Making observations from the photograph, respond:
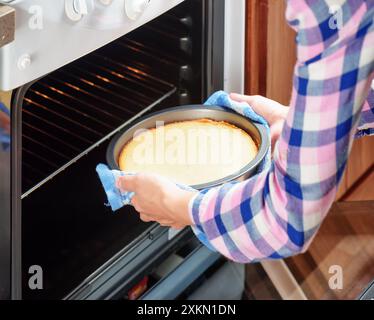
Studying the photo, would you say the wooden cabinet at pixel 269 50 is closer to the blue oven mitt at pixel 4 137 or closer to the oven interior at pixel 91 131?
the oven interior at pixel 91 131

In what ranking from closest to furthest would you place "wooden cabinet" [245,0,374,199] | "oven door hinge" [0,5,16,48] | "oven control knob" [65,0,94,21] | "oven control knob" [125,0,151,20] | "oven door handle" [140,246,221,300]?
1. "oven door hinge" [0,5,16,48]
2. "oven control knob" [65,0,94,21]
3. "oven control knob" [125,0,151,20]
4. "wooden cabinet" [245,0,374,199]
5. "oven door handle" [140,246,221,300]

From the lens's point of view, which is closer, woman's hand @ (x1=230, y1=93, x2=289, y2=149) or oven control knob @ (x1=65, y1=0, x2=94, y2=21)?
oven control knob @ (x1=65, y1=0, x2=94, y2=21)

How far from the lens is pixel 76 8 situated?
1048 millimetres

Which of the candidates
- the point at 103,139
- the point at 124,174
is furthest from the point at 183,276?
the point at 124,174

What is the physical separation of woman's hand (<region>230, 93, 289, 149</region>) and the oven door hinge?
1.25ft

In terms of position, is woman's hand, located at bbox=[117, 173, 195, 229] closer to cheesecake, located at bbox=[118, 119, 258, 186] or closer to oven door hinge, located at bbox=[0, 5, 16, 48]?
cheesecake, located at bbox=[118, 119, 258, 186]

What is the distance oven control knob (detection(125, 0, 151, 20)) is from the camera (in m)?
1.14

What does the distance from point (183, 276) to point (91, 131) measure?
1.13ft

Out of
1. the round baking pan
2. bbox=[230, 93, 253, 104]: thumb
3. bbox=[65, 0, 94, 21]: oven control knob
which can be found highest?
bbox=[65, 0, 94, 21]: oven control knob

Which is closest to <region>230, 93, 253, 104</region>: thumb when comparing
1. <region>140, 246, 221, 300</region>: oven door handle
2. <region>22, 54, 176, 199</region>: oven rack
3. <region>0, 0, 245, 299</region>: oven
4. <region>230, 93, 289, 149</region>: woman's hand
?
<region>230, 93, 289, 149</region>: woman's hand

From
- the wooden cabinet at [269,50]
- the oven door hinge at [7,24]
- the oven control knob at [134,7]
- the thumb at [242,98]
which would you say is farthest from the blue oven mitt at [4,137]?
the wooden cabinet at [269,50]

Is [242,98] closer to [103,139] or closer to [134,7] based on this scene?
[134,7]

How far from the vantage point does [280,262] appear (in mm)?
1720

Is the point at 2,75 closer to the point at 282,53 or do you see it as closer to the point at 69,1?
the point at 69,1
